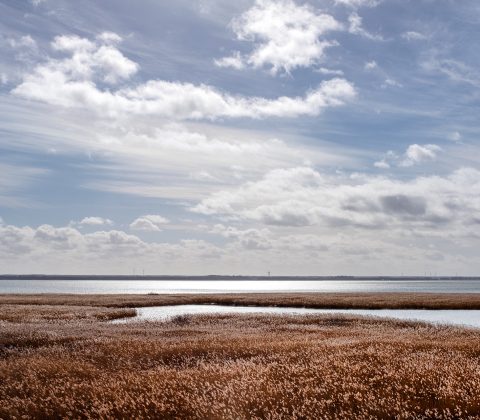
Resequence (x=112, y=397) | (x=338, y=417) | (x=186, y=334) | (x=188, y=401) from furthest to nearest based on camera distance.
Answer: (x=186, y=334) < (x=112, y=397) < (x=188, y=401) < (x=338, y=417)

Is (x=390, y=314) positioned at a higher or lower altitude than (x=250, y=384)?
lower

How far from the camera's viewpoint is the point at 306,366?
13.9 meters

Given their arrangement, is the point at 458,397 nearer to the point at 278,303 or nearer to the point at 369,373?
the point at 369,373

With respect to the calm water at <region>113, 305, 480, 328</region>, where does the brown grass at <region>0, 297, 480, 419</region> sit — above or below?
above

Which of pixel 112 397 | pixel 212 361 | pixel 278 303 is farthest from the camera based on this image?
pixel 278 303

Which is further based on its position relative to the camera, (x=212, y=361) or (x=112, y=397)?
(x=212, y=361)

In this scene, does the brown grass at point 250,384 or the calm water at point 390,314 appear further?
the calm water at point 390,314

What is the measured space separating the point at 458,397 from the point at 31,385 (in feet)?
33.0

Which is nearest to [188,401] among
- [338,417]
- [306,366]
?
[338,417]

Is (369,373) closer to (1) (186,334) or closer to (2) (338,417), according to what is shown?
(2) (338,417)

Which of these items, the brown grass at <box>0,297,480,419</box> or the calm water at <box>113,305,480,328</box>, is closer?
the brown grass at <box>0,297,480,419</box>

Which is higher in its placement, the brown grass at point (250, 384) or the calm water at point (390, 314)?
the brown grass at point (250, 384)

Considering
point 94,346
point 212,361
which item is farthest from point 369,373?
point 94,346

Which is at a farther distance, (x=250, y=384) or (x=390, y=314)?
(x=390, y=314)
